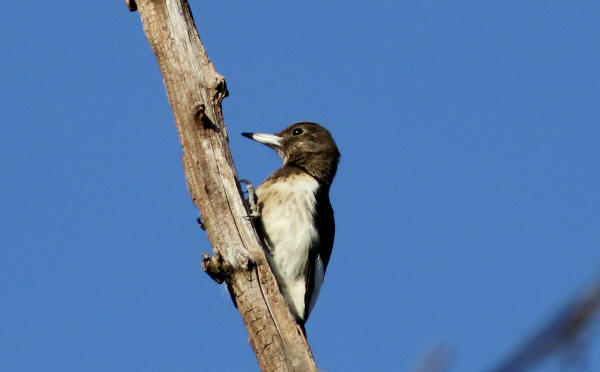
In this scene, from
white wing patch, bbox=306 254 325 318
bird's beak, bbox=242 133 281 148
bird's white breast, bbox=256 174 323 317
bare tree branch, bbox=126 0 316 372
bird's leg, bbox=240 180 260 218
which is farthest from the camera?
bird's beak, bbox=242 133 281 148

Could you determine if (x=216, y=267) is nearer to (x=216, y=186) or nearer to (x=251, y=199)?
(x=216, y=186)

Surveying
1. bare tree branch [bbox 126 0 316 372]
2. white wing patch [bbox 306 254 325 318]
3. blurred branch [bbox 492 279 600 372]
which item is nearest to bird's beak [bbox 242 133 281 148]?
white wing patch [bbox 306 254 325 318]

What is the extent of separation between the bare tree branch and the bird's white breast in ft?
2.95

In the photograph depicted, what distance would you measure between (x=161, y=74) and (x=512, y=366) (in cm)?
452

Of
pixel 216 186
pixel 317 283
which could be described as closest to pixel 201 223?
pixel 216 186

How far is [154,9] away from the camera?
4.86 meters

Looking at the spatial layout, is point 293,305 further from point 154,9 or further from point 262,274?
point 154,9

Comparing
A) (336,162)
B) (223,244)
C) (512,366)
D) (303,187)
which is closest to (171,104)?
(223,244)

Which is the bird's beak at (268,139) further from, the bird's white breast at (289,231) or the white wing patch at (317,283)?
the white wing patch at (317,283)

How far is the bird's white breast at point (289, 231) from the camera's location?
218 inches

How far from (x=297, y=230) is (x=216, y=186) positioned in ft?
3.95

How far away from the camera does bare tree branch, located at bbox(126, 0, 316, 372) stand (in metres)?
4.40

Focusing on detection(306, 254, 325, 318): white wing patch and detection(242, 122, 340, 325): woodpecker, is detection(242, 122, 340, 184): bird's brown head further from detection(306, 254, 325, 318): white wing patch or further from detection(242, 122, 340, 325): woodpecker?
detection(306, 254, 325, 318): white wing patch

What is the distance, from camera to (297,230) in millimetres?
5637
